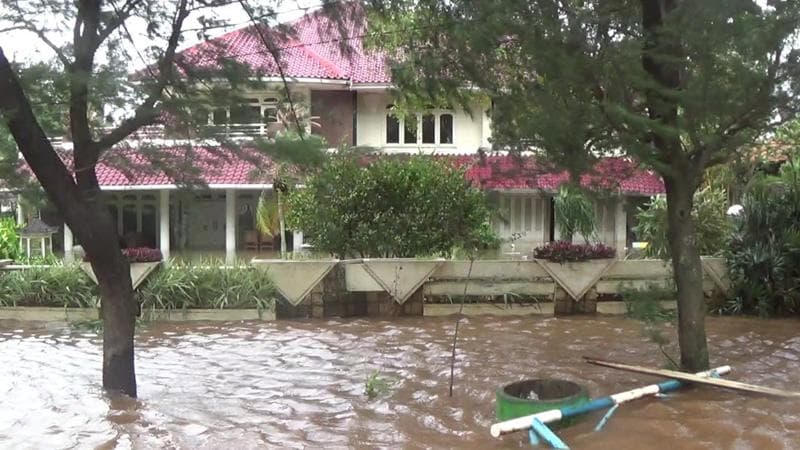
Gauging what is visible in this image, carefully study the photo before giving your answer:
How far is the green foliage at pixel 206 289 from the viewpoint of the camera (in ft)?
35.6

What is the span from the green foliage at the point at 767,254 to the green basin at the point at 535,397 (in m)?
6.35

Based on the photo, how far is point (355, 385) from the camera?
7.24 m

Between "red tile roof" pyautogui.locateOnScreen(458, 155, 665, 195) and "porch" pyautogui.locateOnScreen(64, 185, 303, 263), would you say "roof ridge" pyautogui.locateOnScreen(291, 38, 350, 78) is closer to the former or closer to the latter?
"porch" pyautogui.locateOnScreen(64, 185, 303, 263)

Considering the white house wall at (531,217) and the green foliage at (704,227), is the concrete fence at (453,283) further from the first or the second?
the white house wall at (531,217)

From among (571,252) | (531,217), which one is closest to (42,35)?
(571,252)

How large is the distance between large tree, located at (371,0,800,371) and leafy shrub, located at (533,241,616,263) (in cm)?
372

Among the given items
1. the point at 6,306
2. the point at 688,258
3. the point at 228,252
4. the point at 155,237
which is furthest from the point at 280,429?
the point at 155,237

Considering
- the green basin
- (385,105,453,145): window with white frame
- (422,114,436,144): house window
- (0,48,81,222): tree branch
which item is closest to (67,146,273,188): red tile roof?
(0,48,81,222): tree branch

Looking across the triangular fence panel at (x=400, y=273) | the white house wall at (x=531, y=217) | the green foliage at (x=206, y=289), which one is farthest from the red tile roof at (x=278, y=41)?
the white house wall at (x=531, y=217)

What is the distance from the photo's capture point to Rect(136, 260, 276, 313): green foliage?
428 inches

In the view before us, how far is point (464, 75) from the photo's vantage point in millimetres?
7039

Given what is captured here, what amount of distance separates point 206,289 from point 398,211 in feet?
10.0

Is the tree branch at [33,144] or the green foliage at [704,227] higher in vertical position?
the tree branch at [33,144]

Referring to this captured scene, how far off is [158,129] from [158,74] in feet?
1.68
